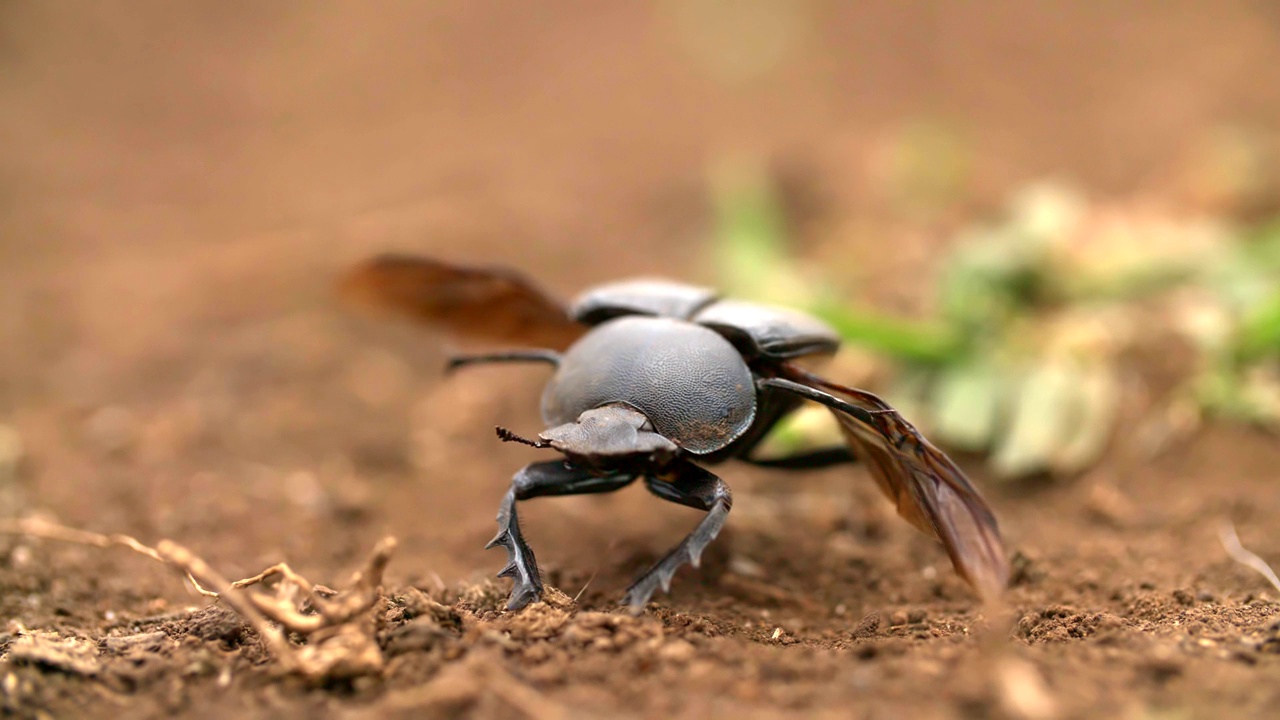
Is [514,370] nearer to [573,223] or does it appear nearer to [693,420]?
[573,223]

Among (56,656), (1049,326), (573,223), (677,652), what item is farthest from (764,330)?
(573,223)

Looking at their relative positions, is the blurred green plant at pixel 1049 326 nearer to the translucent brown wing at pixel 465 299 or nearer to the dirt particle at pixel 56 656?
the translucent brown wing at pixel 465 299

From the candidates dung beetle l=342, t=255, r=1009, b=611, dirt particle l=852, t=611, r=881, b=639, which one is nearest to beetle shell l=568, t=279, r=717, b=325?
dung beetle l=342, t=255, r=1009, b=611

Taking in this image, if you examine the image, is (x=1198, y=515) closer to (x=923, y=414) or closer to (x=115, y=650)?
(x=923, y=414)

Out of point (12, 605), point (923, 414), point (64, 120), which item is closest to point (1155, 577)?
point (923, 414)

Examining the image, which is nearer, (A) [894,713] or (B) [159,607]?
(A) [894,713]

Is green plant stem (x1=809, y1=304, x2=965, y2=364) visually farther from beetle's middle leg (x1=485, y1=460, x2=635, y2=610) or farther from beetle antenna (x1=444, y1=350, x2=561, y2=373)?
beetle's middle leg (x1=485, y1=460, x2=635, y2=610)

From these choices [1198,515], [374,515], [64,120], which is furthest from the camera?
[64,120]
